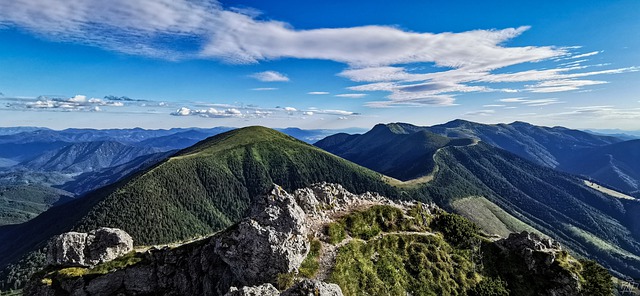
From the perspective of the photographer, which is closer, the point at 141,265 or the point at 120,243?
the point at 141,265

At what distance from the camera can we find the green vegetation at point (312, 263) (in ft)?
270

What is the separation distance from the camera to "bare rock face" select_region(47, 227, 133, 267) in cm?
10544

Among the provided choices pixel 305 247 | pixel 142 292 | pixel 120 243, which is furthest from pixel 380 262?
pixel 120 243

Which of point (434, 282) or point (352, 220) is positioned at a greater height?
point (352, 220)

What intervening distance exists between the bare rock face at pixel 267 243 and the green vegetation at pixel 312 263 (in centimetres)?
141

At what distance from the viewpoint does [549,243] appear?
116m

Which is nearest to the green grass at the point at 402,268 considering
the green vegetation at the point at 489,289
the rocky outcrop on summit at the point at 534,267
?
the green vegetation at the point at 489,289

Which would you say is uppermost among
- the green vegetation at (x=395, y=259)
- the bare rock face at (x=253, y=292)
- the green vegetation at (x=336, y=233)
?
the bare rock face at (x=253, y=292)

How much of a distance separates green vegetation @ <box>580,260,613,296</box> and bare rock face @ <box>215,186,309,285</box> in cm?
8107

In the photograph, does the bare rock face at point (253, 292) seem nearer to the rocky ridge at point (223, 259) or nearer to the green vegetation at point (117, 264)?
the rocky ridge at point (223, 259)

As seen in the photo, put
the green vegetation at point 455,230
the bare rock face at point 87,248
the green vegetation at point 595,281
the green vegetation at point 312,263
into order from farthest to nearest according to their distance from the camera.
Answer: the green vegetation at point 455,230 → the bare rock face at point 87,248 → the green vegetation at point 595,281 → the green vegetation at point 312,263

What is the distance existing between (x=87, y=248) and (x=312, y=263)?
75130mm

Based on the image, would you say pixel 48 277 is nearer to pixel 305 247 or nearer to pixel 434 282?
pixel 305 247

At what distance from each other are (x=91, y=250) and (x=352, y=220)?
82.6 metres
